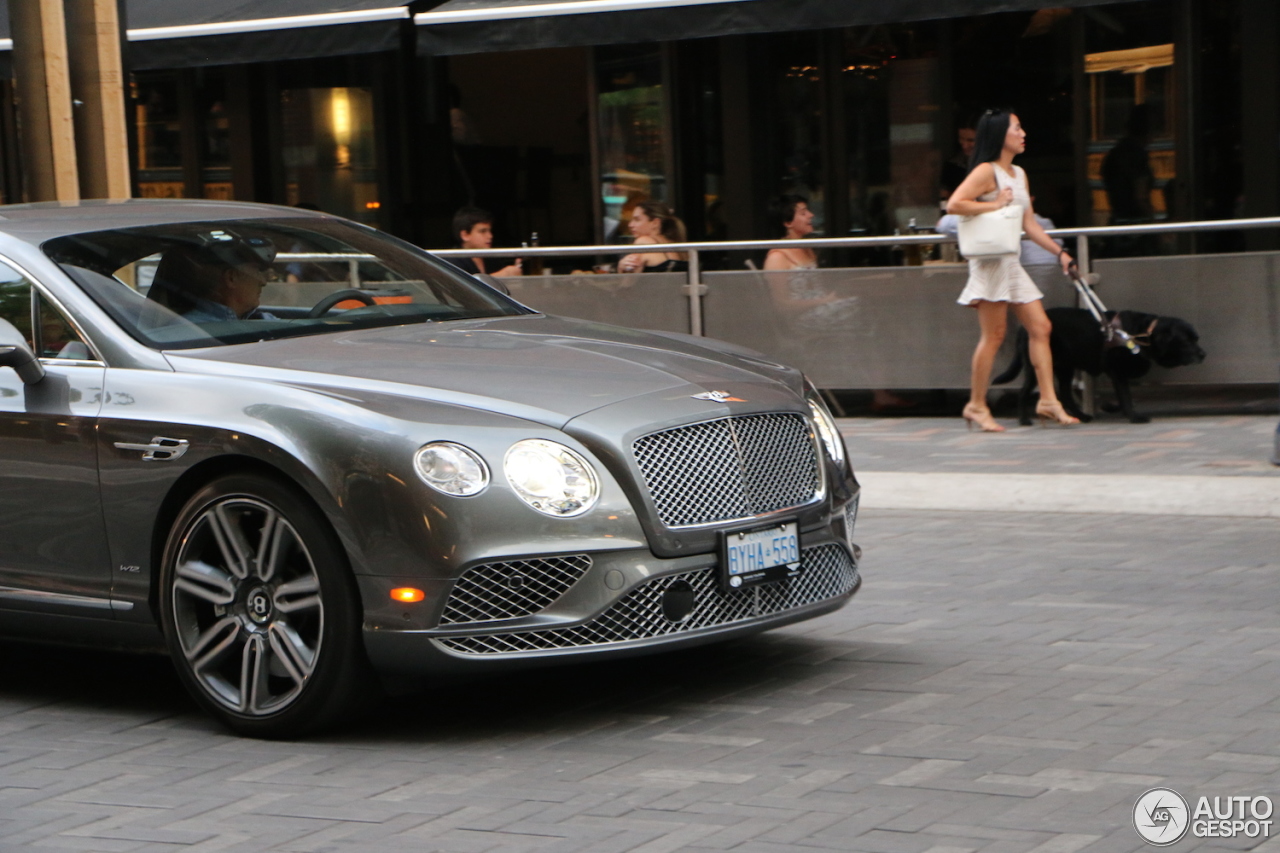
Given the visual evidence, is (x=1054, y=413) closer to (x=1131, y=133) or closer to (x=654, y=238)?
(x=654, y=238)

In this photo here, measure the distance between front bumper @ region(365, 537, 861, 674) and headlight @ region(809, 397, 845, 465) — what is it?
1.73 ft

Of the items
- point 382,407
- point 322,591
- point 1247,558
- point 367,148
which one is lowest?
point 1247,558

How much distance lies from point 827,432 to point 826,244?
6.33 metres

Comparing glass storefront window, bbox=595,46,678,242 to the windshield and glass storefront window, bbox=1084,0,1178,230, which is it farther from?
the windshield

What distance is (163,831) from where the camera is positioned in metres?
4.49

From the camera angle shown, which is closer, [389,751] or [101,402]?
[389,751]

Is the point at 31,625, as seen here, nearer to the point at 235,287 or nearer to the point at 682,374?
the point at 235,287

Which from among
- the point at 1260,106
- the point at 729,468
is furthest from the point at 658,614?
the point at 1260,106

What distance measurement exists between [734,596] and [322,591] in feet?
3.77

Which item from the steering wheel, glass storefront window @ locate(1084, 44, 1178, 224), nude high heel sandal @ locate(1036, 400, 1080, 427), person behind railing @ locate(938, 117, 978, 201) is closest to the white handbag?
nude high heel sandal @ locate(1036, 400, 1080, 427)

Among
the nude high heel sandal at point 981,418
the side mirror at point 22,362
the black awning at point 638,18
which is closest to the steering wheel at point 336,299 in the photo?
the side mirror at point 22,362

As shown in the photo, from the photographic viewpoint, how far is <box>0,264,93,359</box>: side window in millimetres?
5781

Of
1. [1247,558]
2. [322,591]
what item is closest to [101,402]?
[322,591]

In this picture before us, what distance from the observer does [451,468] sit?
198 inches
